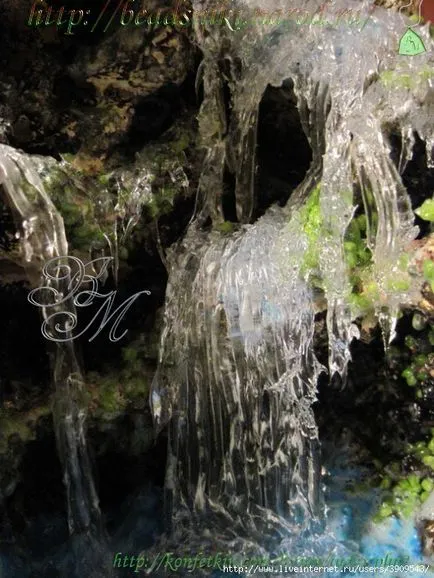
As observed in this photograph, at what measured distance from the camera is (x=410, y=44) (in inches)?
91.8

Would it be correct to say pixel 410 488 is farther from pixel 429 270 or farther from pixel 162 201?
pixel 162 201

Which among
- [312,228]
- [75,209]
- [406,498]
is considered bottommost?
[406,498]

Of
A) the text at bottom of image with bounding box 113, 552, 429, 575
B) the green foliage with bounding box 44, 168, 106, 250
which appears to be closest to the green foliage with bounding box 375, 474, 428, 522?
the text at bottom of image with bounding box 113, 552, 429, 575

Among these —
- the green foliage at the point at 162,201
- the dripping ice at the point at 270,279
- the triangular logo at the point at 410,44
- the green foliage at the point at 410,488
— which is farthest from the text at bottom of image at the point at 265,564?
the triangular logo at the point at 410,44

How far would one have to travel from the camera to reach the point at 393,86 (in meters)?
2.31

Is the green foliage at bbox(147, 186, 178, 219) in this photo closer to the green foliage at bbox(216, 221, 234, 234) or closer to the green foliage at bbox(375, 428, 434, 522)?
the green foliage at bbox(216, 221, 234, 234)

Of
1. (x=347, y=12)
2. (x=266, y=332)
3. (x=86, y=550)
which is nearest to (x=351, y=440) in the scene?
(x=266, y=332)

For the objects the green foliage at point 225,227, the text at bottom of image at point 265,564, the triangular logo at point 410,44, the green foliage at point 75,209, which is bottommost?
the text at bottom of image at point 265,564

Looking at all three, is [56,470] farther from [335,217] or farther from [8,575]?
[335,217]

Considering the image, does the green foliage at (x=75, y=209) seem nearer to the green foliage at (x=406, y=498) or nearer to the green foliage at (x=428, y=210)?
the green foliage at (x=428, y=210)

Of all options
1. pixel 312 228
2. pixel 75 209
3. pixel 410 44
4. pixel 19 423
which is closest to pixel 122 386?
pixel 19 423

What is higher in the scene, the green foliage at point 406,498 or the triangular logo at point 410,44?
the triangular logo at point 410,44

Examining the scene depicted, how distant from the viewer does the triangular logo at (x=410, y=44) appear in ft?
7.64

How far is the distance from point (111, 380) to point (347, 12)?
1777 millimetres
